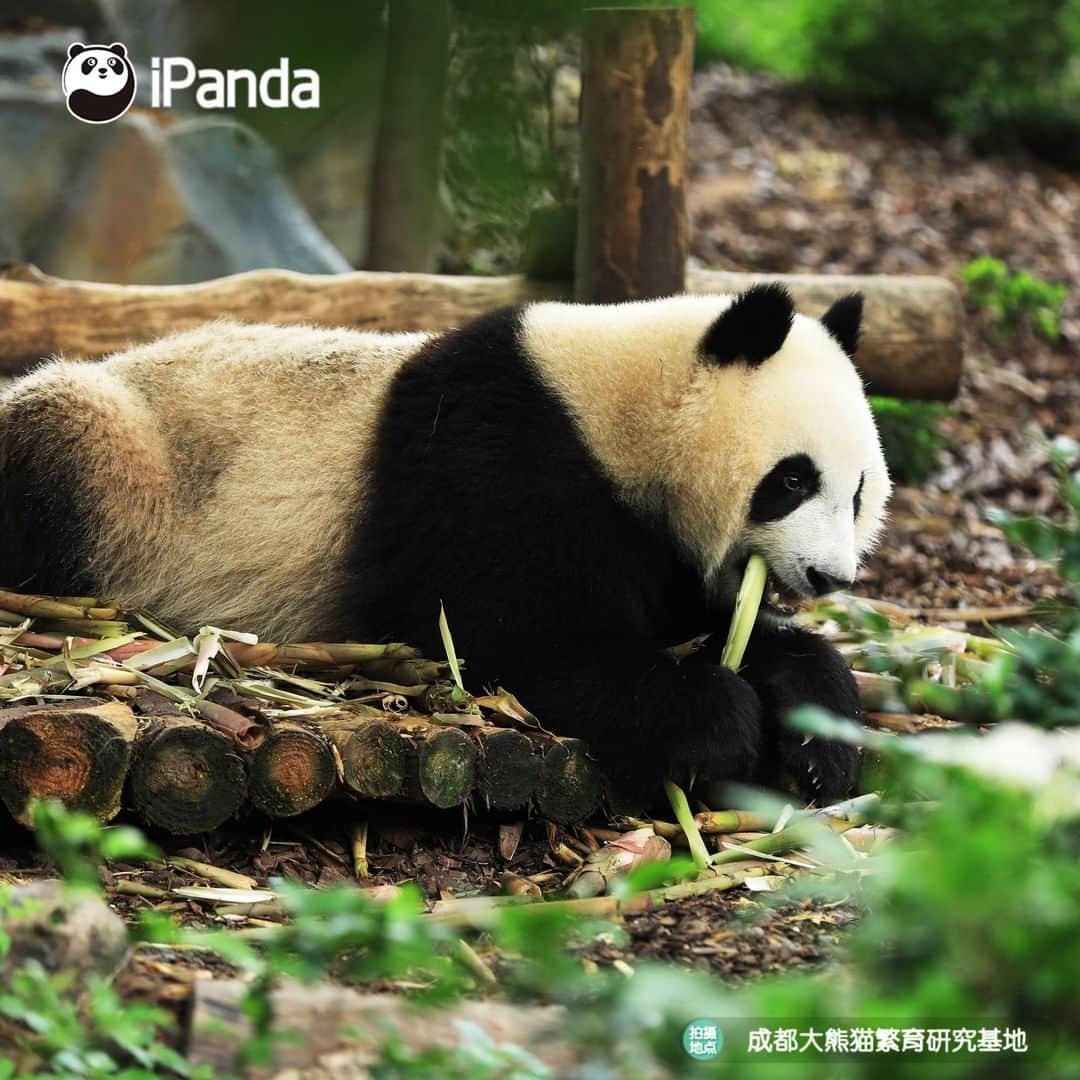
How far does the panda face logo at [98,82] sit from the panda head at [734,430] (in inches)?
110

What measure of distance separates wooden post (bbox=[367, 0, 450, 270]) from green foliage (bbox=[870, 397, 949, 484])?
2.60 meters

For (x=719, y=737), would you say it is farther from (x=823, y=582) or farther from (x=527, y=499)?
(x=527, y=499)

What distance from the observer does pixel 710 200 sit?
37.6 ft

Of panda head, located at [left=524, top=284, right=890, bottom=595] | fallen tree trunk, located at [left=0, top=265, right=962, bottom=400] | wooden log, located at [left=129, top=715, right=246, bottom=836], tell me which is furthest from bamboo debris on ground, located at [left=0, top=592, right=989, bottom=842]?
fallen tree trunk, located at [left=0, top=265, right=962, bottom=400]

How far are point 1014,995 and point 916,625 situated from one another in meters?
3.71

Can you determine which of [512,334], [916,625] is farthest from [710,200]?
[512,334]

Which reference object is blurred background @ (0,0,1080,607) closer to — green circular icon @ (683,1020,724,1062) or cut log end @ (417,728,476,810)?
cut log end @ (417,728,476,810)

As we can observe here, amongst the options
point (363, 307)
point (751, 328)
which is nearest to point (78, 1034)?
point (751, 328)

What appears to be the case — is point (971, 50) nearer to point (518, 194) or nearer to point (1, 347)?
point (1, 347)

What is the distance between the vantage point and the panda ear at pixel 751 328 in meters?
4.08

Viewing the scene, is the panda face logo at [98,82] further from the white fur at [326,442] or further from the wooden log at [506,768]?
the wooden log at [506,768]

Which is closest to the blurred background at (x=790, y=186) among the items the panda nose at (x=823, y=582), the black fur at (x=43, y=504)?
the black fur at (x=43, y=504)

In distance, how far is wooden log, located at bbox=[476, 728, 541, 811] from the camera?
384 cm

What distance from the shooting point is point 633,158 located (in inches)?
229
